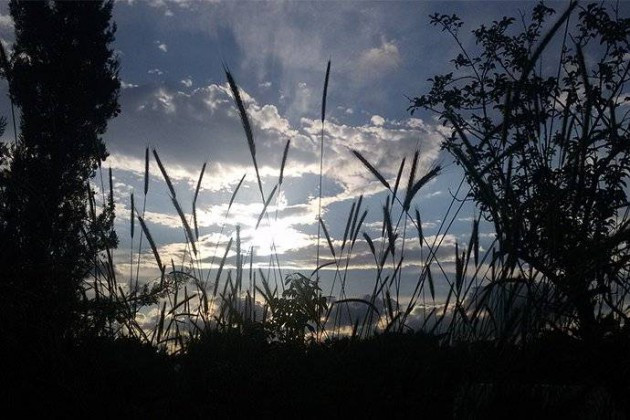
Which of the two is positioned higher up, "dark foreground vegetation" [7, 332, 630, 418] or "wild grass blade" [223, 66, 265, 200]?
"wild grass blade" [223, 66, 265, 200]

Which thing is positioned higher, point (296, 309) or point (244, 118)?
point (244, 118)

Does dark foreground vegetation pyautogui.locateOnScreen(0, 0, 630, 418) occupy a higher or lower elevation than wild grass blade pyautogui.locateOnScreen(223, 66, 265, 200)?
lower

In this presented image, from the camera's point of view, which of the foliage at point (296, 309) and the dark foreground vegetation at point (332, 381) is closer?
the dark foreground vegetation at point (332, 381)

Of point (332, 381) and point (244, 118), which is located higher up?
point (244, 118)

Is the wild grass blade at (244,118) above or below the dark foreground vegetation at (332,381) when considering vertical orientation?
above

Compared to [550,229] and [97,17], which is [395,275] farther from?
[97,17]

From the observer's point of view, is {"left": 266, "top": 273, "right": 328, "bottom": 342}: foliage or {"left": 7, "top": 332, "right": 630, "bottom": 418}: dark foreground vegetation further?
{"left": 266, "top": 273, "right": 328, "bottom": 342}: foliage

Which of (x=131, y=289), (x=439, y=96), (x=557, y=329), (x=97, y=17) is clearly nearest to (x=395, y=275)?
(x=557, y=329)

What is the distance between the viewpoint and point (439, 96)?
776 cm

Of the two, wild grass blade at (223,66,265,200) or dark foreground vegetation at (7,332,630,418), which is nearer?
dark foreground vegetation at (7,332,630,418)

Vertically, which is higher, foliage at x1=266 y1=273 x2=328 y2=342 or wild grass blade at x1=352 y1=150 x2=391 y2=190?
wild grass blade at x1=352 y1=150 x2=391 y2=190

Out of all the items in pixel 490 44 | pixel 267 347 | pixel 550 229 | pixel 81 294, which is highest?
pixel 490 44

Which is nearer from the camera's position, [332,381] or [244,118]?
[332,381]

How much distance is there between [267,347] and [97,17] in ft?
67.2
